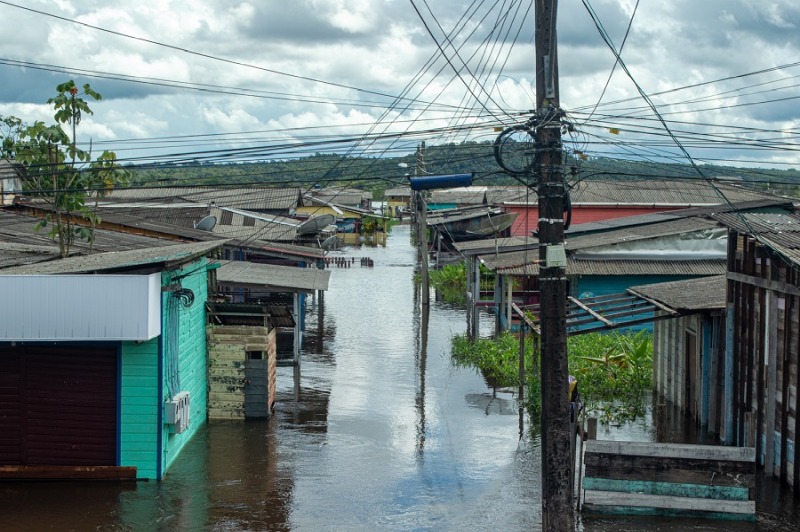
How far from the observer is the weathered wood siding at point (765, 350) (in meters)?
13.3

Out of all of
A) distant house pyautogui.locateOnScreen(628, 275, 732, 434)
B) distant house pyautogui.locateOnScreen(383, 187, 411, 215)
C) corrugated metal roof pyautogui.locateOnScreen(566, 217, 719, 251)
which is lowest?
distant house pyautogui.locateOnScreen(628, 275, 732, 434)

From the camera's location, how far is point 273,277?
24.5m

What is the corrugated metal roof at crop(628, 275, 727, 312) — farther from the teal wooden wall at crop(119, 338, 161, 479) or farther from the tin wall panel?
the tin wall panel

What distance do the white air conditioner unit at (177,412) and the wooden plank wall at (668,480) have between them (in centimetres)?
621

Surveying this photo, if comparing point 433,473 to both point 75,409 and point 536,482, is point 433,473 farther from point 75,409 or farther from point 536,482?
point 75,409

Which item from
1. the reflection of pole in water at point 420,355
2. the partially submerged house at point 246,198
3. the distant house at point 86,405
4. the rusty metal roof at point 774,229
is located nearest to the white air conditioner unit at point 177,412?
the distant house at point 86,405

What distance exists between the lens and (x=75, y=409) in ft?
46.5

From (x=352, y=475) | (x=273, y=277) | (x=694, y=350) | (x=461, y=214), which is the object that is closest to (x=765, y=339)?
(x=694, y=350)

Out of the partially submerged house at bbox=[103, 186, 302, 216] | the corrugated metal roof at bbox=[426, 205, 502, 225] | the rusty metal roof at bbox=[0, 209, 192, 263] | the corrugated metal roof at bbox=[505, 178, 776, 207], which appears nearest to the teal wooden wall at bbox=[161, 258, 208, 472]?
the rusty metal roof at bbox=[0, 209, 192, 263]

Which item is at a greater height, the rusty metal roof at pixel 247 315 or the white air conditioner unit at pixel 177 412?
the rusty metal roof at pixel 247 315

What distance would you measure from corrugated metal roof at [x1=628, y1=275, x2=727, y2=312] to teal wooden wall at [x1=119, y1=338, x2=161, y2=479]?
9172 millimetres

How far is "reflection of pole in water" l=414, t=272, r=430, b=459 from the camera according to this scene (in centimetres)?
1789

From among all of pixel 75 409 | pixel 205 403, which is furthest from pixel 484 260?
pixel 75 409

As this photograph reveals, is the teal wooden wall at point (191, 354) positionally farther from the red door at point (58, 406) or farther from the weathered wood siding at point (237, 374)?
the red door at point (58, 406)
